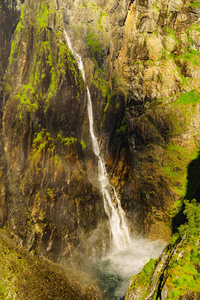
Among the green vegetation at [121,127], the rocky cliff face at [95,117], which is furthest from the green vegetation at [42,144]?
the green vegetation at [121,127]

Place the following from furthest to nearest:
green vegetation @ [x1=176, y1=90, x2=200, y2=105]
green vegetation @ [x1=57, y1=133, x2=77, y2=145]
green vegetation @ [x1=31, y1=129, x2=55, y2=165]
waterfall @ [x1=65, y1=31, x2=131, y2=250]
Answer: green vegetation @ [x1=176, y1=90, x2=200, y2=105] → waterfall @ [x1=65, y1=31, x2=131, y2=250] → green vegetation @ [x1=57, y1=133, x2=77, y2=145] → green vegetation @ [x1=31, y1=129, x2=55, y2=165]

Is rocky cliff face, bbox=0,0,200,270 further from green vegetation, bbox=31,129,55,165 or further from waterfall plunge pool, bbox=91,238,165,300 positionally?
waterfall plunge pool, bbox=91,238,165,300

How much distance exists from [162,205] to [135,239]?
618 cm

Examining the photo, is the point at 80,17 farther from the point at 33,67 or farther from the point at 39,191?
the point at 39,191

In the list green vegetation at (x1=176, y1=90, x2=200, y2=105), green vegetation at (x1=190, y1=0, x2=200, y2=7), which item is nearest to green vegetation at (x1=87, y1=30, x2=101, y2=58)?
green vegetation at (x1=176, y1=90, x2=200, y2=105)

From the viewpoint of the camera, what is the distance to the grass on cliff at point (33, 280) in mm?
16719

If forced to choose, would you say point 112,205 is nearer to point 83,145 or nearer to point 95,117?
point 83,145

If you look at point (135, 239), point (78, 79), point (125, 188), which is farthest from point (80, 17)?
point (135, 239)

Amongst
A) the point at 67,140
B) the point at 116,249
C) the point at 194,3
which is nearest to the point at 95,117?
the point at 67,140

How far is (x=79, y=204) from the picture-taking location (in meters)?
29.9

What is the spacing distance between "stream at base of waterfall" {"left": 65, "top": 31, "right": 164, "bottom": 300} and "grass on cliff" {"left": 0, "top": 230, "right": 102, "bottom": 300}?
2.19m

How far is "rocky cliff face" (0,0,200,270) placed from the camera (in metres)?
27.3

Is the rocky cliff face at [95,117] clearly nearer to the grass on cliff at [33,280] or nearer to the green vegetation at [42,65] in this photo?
the green vegetation at [42,65]

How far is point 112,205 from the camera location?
33594 mm
